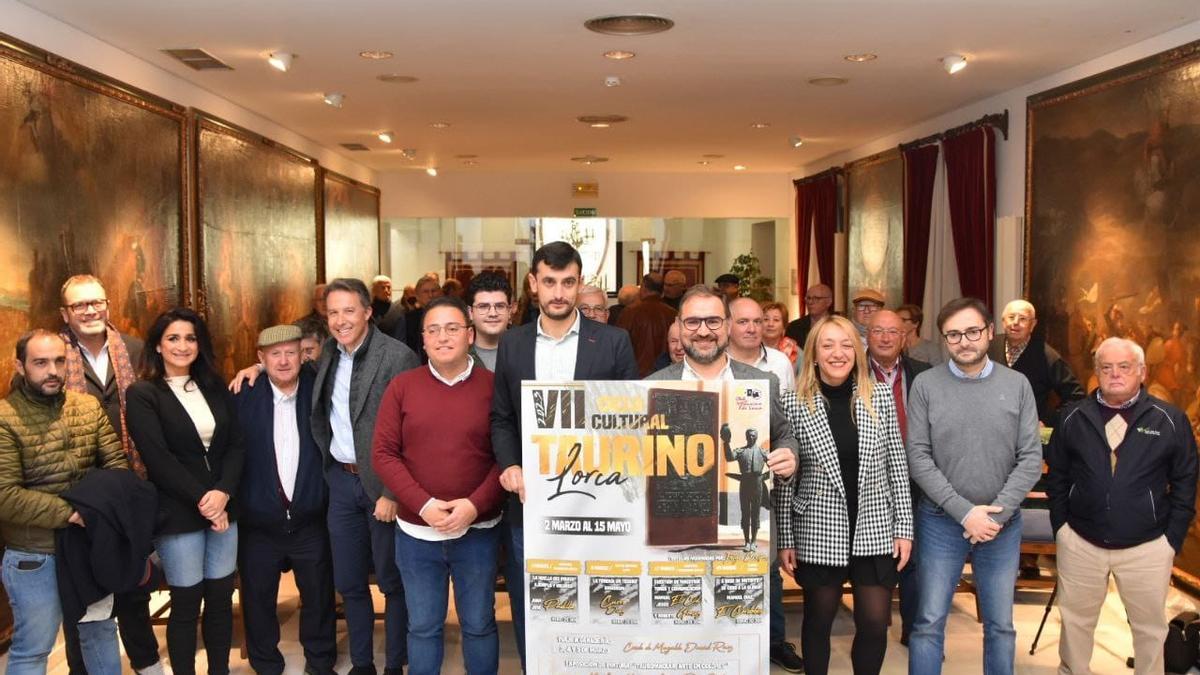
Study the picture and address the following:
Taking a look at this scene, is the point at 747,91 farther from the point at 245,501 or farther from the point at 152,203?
the point at 245,501

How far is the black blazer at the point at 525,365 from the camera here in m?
3.94

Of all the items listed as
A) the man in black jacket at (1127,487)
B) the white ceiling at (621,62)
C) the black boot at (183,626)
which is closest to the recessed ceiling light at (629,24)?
the white ceiling at (621,62)

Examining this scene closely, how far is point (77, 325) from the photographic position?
509 centimetres

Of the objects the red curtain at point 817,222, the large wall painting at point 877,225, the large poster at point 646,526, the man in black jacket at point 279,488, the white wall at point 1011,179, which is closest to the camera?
the large poster at point 646,526

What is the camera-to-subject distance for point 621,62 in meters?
7.53

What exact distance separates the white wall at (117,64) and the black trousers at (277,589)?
126 inches

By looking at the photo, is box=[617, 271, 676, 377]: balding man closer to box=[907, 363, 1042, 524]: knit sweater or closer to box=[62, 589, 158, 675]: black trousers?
box=[907, 363, 1042, 524]: knit sweater

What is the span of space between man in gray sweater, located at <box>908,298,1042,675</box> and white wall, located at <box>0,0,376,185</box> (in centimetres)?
509

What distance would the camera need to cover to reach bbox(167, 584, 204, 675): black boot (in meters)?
4.51

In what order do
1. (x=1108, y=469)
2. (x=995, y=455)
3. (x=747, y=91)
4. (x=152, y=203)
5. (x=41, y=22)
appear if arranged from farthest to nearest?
(x=747, y=91)
(x=152, y=203)
(x=41, y=22)
(x=1108, y=469)
(x=995, y=455)

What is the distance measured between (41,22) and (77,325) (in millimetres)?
2155

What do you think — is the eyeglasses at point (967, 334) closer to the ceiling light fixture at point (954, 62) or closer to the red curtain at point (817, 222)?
the ceiling light fixture at point (954, 62)

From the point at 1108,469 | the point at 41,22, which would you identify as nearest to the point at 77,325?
the point at 41,22

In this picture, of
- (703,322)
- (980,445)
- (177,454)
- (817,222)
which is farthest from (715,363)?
(817,222)
